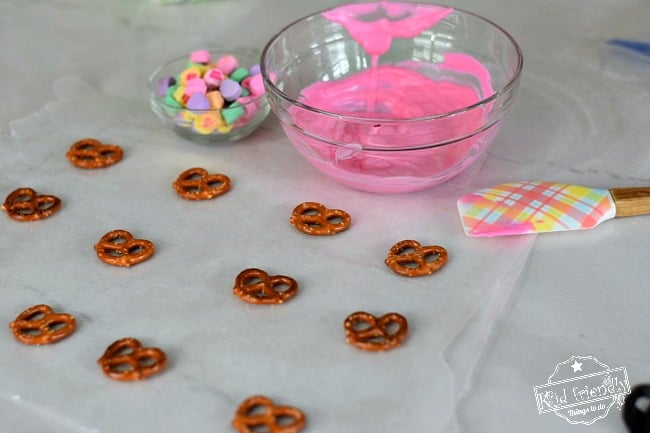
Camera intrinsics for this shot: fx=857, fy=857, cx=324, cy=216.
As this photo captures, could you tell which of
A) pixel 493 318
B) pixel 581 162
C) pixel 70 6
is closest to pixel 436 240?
pixel 493 318

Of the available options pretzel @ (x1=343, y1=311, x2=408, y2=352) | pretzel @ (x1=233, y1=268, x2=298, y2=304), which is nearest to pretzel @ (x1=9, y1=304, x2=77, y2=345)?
pretzel @ (x1=233, y1=268, x2=298, y2=304)

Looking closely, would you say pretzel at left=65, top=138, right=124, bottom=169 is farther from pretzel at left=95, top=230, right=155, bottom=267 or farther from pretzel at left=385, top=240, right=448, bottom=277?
pretzel at left=385, top=240, right=448, bottom=277

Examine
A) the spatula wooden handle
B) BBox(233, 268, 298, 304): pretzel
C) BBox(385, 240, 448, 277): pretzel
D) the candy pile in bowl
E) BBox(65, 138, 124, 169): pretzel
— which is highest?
the candy pile in bowl

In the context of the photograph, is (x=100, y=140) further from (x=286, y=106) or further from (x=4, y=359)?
(x=4, y=359)

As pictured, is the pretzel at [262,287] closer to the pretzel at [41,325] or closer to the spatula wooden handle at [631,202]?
the pretzel at [41,325]

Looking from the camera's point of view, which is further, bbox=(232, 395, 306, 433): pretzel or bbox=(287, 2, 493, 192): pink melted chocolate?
bbox=(287, 2, 493, 192): pink melted chocolate

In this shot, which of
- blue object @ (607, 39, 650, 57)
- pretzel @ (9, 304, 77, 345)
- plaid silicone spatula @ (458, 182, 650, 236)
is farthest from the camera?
blue object @ (607, 39, 650, 57)

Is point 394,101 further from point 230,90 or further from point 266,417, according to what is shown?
point 266,417

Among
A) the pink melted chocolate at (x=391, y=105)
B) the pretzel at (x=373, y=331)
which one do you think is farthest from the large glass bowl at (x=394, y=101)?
the pretzel at (x=373, y=331)
